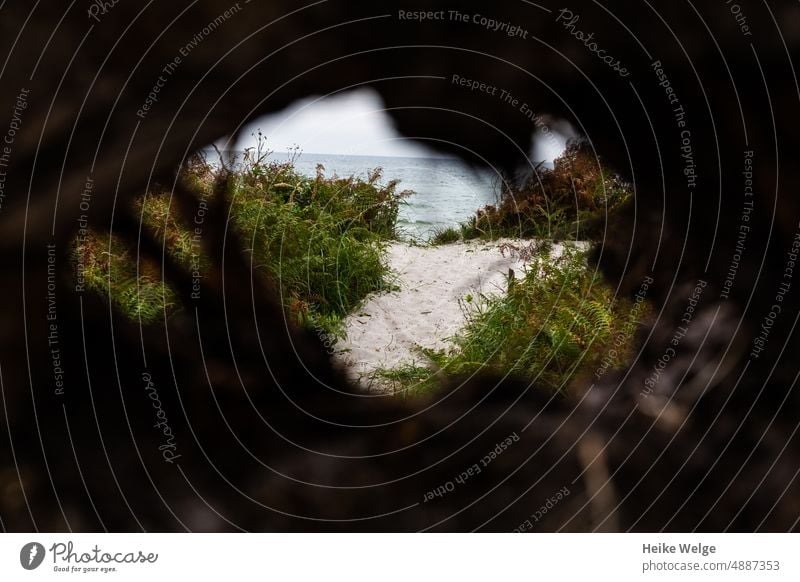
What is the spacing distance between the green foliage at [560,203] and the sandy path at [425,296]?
0.03 metres

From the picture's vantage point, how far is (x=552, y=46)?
22 cm

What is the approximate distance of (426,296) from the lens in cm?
63

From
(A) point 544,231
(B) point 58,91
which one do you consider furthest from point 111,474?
(A) point 544,231

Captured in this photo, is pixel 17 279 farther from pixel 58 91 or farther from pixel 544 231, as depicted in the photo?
pixel 544 231

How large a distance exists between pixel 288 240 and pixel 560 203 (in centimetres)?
35

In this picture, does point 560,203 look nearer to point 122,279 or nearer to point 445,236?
point 445,236

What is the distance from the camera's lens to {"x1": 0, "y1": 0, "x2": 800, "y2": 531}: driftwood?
20 centimetres

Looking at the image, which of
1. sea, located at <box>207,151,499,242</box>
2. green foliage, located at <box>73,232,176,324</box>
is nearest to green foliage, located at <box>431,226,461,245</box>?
sea, located at <box>207,151,499,242</box>

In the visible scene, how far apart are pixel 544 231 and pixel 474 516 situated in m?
0.38

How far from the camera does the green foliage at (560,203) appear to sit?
38 cm
